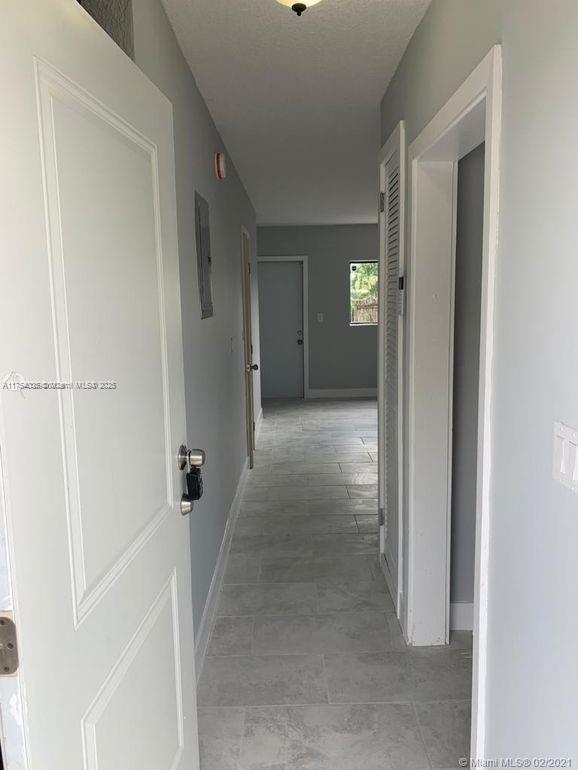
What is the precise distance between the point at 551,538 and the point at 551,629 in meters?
0.17

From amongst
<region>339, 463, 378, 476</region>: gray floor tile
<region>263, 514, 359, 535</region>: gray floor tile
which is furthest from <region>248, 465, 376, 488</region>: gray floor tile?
<region>263, 514, 359, 535</region>: gray floor tile

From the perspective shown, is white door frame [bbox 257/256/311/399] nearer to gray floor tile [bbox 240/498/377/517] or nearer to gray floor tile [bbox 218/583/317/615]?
gray floor tile [bbox 240/498/377/517]

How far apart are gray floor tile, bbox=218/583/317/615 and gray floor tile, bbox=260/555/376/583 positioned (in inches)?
3.3

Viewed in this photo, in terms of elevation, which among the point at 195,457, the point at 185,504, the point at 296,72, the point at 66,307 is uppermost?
the point at 296,72

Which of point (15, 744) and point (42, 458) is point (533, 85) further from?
point (15, 744)

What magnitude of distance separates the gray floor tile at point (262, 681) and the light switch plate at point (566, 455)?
1471mm

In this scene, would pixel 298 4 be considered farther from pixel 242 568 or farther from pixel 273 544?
pixel 273 544

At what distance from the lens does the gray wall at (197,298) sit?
6.23 feet

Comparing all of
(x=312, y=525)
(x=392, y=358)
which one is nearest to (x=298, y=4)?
(x=392, y=358)

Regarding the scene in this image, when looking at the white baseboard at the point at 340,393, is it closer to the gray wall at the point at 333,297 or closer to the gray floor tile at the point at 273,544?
the gray wall at the point at 333,297

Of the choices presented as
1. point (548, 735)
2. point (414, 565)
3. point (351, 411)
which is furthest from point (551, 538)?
point (351, 411)

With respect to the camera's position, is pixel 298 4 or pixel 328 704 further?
pixel 328 704

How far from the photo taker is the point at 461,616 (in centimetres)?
246

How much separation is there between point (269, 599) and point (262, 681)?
626mm
